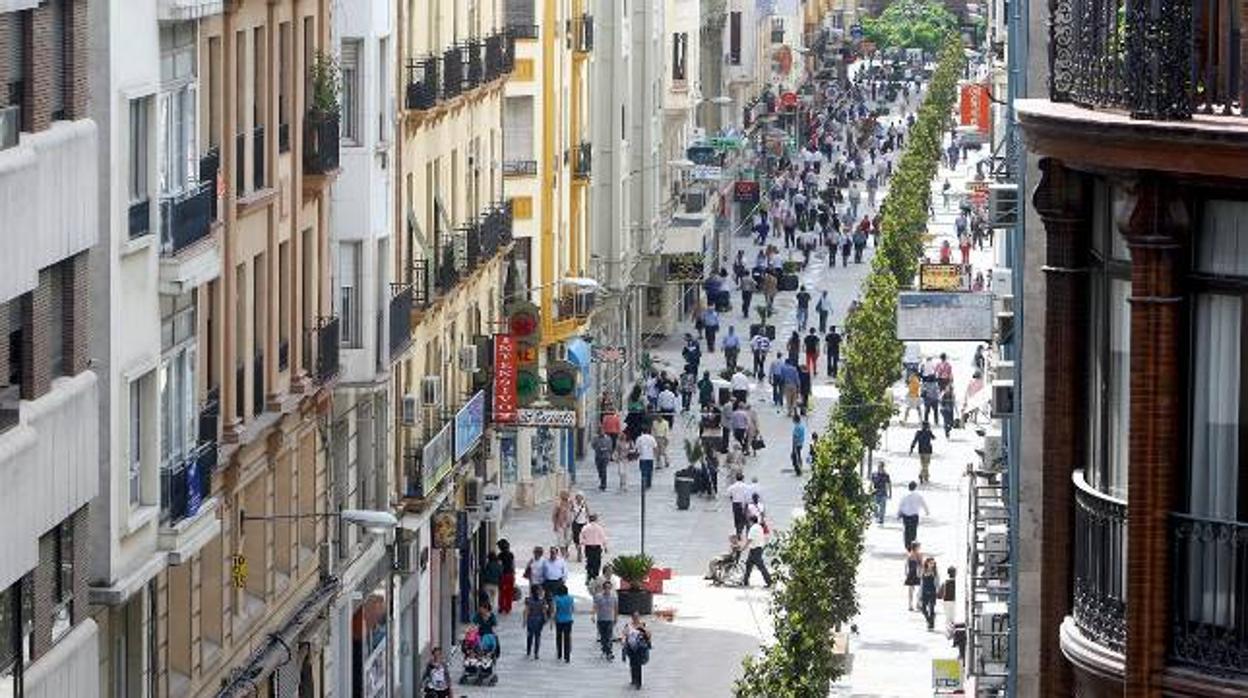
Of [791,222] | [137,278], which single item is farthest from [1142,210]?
[791,222]

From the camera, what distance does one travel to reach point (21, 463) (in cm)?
2969

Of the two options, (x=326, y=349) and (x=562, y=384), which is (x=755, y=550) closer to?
(x=562, y=384)

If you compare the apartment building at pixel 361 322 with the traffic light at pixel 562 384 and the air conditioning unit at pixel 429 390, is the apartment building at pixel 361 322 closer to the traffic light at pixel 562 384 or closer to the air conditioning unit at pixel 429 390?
the air conditioning unit at pixel 429 390

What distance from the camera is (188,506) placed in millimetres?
37406

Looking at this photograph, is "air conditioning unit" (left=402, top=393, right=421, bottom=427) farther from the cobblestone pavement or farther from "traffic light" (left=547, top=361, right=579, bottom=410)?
"traffic light" (left=547, top=361, right=579, bottom=410)

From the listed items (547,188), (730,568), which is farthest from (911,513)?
(547,188)

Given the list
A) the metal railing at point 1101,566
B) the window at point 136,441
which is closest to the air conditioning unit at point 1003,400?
the window at point 136,441

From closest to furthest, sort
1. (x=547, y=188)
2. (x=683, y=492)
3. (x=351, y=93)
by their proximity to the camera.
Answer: (x=351, y=93) < (x=683, y=492) < (x=547, y=188)

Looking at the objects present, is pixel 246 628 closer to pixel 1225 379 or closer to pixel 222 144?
pixel 222 144

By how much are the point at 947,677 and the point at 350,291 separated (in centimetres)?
1124

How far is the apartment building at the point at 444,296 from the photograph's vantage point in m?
54.9

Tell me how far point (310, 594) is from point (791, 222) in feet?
254

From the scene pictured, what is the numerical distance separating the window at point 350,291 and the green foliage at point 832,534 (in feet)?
21.9

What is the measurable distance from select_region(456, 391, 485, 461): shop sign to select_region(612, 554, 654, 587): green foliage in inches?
119
